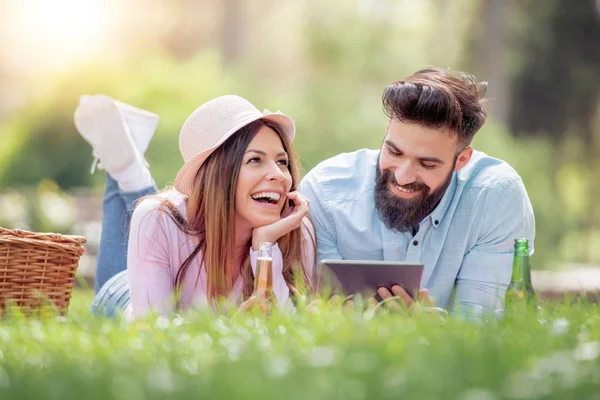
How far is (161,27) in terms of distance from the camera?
36750mm

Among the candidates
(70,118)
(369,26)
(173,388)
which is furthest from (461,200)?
(369,26)

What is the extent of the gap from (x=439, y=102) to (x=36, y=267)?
2153 mm

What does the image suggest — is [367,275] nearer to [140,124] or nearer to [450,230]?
[450,230]

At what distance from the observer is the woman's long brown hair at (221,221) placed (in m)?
4.14

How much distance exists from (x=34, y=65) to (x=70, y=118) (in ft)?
51.1

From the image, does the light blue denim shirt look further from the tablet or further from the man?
the tablet

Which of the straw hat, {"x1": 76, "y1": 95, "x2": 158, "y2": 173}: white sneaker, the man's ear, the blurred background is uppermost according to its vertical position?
the straw hat

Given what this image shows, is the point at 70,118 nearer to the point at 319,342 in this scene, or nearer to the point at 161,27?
the point at 319,342

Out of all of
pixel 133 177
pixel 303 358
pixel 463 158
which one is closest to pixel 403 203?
pixel 463 158

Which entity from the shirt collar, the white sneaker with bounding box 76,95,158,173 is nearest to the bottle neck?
the shirt collar

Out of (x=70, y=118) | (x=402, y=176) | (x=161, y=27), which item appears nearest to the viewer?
(x=402, y=176)

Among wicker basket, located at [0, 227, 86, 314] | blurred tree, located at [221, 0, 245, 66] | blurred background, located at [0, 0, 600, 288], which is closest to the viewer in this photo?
wicker basket, located at [0, 227, 86, 314]

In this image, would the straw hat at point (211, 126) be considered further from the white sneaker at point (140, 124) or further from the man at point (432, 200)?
the white sneaker at point (140, 124)

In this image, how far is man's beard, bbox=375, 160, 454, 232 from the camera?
464 centimetres
